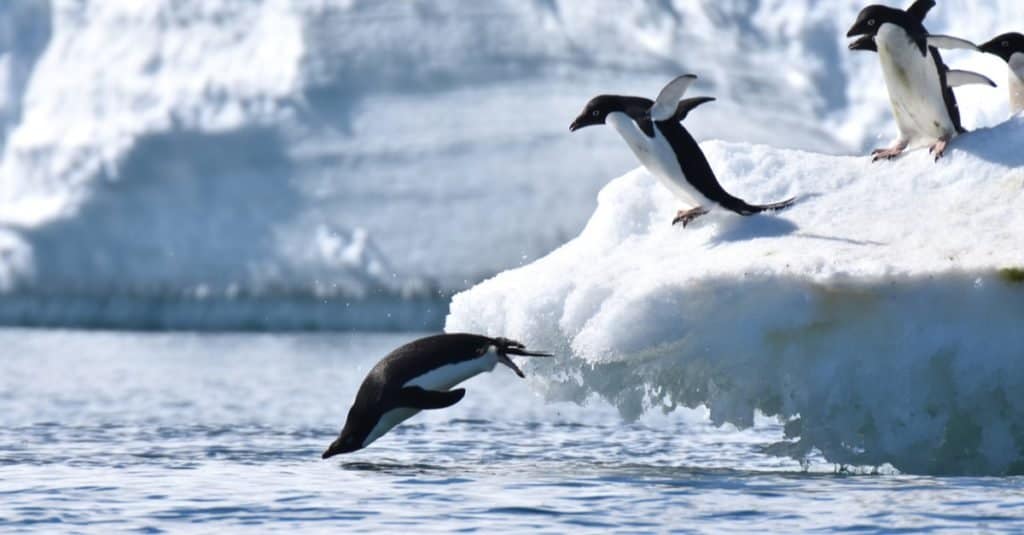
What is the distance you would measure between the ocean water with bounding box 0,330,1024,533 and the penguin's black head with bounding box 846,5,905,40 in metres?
2.59

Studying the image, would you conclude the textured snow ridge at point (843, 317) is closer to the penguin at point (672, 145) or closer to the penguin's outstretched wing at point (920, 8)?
the penguin at point (672, 145)

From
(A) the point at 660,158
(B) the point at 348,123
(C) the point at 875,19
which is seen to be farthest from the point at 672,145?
(B) the point at 348,123

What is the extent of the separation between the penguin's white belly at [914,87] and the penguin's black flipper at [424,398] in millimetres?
3137

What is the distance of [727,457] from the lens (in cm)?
1118

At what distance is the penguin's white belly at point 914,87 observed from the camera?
1019 cm

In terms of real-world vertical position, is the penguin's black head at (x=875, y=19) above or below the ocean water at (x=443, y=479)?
above

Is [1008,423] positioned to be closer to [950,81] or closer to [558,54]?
[950,81]

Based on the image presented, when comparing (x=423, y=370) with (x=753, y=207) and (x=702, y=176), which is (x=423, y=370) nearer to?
(x=702, y=176)

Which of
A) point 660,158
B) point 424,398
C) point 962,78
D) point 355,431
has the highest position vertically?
point 962,78

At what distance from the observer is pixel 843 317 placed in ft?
29.8

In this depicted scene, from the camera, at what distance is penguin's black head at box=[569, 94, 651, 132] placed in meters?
10.4

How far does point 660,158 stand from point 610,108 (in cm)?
55

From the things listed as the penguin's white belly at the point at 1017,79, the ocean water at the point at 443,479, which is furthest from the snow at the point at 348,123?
the penguin's white belly at the point at 1017,79

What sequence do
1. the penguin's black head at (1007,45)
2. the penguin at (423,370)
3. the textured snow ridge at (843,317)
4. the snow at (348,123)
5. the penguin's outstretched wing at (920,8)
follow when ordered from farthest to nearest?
1. the snow at (348,123)
2. the penguin's black head at (1007,45)
3. the penguin's outstretched wing at (920,8)
4. the penguin at (423,370)
5. the textured snow ridge at (843,317)
